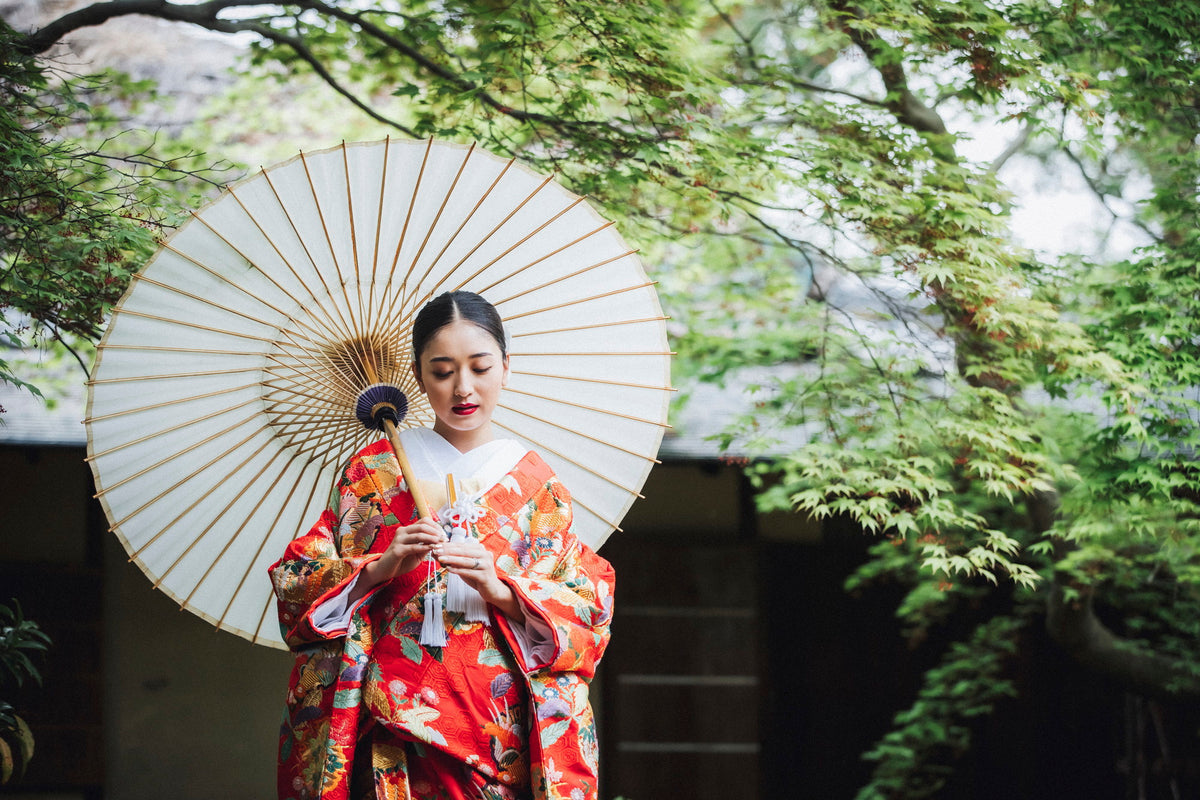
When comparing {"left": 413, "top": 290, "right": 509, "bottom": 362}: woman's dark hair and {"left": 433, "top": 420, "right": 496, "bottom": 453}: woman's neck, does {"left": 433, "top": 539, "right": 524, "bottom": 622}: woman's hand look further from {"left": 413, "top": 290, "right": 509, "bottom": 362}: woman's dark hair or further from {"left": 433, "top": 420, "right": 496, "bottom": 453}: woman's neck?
{"left": 413, "top": 290, "right": 509, "bottom": 362}: woman's dark hair

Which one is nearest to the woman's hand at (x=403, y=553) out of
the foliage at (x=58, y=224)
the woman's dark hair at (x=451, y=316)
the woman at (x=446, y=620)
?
the woman at (x=446, y=620)

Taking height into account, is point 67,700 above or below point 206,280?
below

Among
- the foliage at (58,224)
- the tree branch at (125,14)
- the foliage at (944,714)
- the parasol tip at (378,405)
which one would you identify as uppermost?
the tree branch at (125,14)

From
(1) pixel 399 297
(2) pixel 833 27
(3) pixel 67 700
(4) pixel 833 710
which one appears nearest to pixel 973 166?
(2) pixel 833 27

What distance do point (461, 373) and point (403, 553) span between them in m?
0.47

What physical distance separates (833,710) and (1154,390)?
12.0ft

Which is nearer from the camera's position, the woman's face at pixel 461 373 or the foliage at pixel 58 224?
the woman's face at pixel 461 373

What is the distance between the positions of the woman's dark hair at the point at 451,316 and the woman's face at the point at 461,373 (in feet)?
0.05

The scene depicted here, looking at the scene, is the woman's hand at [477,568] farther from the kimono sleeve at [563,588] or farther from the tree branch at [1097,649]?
the tree branch at [1097,649]

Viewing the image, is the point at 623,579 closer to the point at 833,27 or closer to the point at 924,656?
the point at 924,656

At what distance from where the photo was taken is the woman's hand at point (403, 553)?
224cm

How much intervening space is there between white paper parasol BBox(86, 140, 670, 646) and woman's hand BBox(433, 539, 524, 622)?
0.50 m

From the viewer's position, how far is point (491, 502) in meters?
2.48

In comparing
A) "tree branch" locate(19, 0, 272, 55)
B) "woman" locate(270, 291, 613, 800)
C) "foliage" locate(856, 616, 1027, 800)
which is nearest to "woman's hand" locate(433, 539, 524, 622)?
"woman" locate(270, 291, 613, 800)
